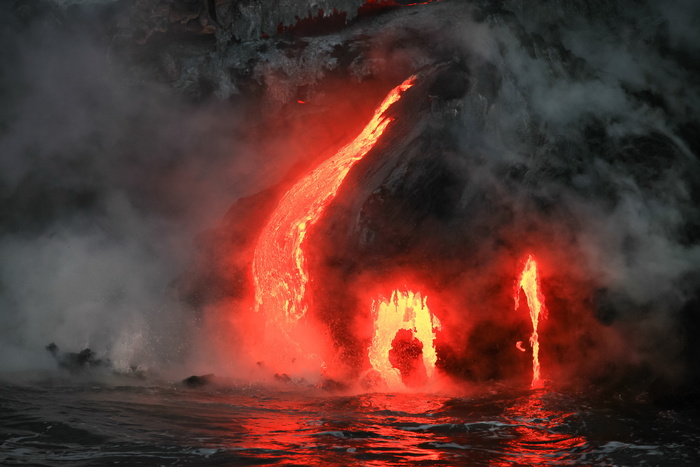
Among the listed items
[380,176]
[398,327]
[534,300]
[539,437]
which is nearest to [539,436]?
[539,437]

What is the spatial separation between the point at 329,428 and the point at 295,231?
4431mm

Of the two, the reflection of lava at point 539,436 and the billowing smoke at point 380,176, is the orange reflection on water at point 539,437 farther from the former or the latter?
the billowing smoke at point 380,176

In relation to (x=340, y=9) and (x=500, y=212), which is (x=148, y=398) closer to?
(x=500, y=212)

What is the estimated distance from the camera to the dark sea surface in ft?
16.3

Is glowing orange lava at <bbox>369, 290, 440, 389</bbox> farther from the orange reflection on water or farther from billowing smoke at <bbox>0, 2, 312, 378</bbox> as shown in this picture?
billowing smoke at <bbox>0, 2, 312, 378</bbox>

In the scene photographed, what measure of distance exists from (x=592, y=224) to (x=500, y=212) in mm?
1171

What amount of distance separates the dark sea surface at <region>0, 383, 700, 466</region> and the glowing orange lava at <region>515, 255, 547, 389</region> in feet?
2.83

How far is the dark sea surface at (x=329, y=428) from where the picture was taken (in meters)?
4.97

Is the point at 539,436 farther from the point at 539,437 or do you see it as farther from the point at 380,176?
the point at 380,176

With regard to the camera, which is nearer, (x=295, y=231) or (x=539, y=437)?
(x=539, y=437)

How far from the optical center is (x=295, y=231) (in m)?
10.0

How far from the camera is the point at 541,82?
388 inches

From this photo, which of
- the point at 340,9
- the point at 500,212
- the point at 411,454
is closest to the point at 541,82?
the point at 500,212

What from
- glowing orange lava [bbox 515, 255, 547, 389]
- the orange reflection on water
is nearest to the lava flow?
glowing orange lava [bbox 515, 255, 547, 389]
